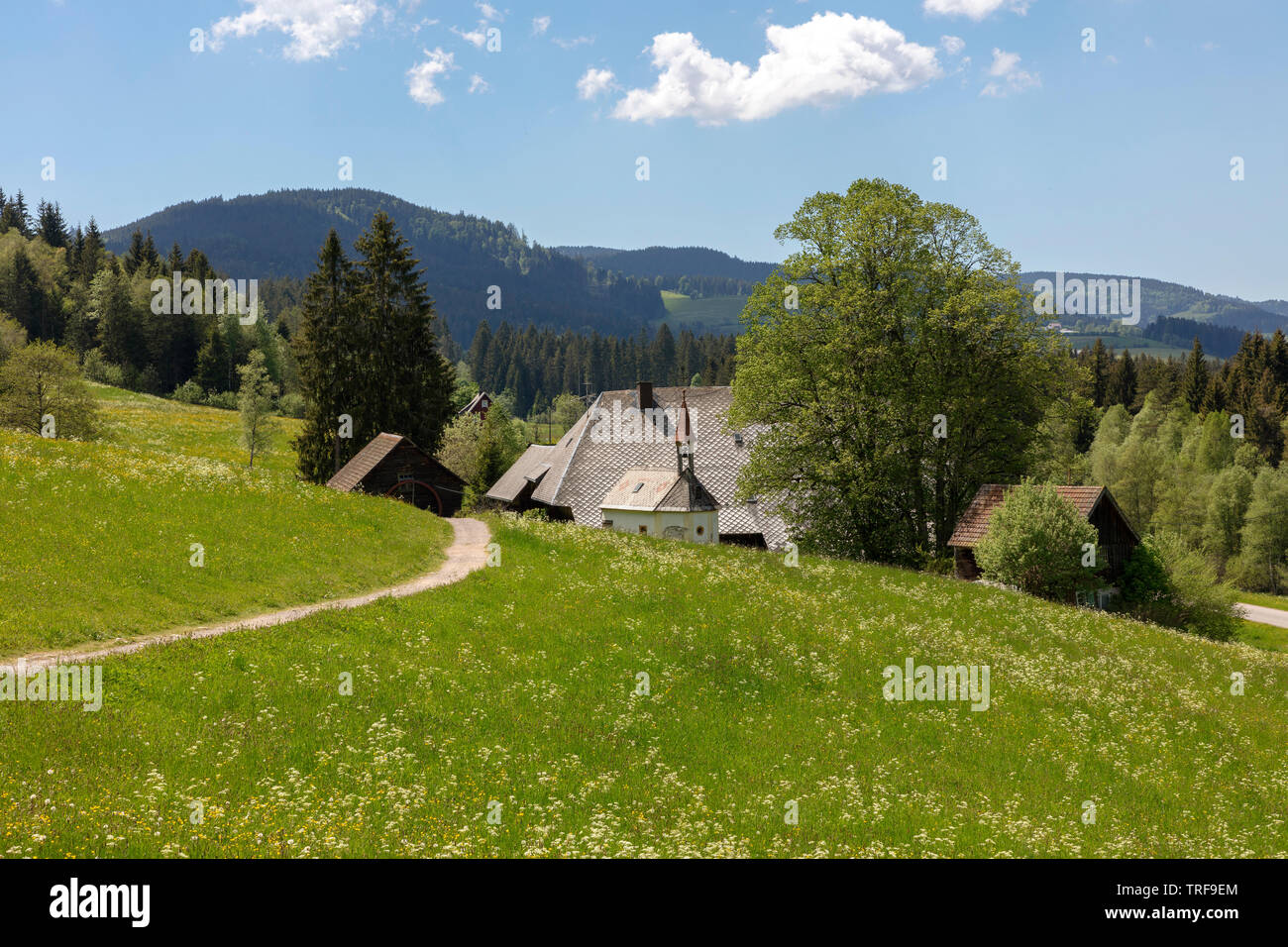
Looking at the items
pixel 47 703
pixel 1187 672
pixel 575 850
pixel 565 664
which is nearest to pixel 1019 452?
pixel 1187 672

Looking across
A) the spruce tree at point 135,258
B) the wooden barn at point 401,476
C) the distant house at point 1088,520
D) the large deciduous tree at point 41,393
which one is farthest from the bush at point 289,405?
the distant house at point 1088,520

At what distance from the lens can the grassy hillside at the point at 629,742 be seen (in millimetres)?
10719

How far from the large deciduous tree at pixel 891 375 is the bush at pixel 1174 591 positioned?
794 centimetres

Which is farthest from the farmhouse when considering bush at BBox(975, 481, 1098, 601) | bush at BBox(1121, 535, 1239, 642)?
bush at BBox(1121, 535, 1239, 642)

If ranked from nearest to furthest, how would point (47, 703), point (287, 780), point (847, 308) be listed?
point (287, 780) → point (47, 703) → point (847, 308)

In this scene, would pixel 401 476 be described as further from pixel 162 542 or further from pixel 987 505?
pixel 987 505

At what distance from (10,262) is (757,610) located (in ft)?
437

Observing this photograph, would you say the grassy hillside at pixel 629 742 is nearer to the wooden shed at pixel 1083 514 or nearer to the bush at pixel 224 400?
the wooden shed at pixel 1083 514

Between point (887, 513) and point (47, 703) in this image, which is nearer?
point (47, 703)

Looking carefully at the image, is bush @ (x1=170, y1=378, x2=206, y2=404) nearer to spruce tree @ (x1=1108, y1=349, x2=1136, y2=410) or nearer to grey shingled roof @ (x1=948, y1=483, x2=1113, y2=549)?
grey shingled roof @ (x1=948, y1=483, x2=1113, y2=549)

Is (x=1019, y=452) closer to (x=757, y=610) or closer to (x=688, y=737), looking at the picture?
(x=757, y=610)

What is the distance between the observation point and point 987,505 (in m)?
39.6
